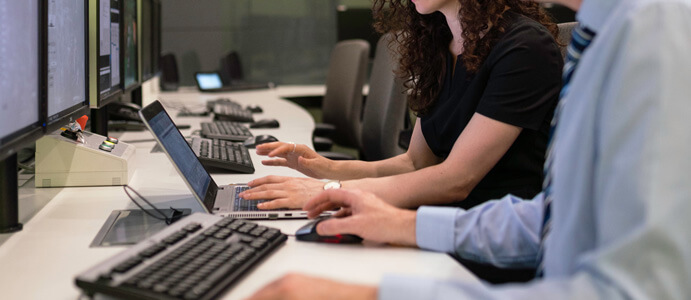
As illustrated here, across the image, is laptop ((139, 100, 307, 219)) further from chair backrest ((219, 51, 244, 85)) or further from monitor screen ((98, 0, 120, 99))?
chair backrest ((219, 51, 244, 85))

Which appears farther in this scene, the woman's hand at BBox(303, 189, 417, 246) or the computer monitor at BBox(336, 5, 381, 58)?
the computer monitor at BBox(336, 5, 381, 58)

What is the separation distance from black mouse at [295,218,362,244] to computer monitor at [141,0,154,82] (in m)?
1.93

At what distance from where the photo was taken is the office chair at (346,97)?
10.4ft

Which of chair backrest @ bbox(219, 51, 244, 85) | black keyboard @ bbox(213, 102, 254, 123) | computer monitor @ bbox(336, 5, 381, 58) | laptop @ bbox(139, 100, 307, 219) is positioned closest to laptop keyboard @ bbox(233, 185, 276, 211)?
laptop @ bbox(139, 100, 307, 219)

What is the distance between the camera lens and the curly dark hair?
4.60 feet

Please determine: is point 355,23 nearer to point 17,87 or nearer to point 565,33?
point 565,33

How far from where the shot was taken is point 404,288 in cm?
67

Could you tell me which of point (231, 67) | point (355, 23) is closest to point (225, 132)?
point (355, 23)

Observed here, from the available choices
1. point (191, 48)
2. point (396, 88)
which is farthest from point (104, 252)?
point (191, 48)

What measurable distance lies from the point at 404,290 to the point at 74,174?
41.1 inches

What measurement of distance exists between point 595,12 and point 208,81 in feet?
12.3

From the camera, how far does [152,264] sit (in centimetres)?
81

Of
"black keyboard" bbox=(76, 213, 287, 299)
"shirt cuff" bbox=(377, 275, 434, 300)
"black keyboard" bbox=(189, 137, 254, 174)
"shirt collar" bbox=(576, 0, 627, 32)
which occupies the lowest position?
"black keyboard" bbox=(189, 137, 254, 174)

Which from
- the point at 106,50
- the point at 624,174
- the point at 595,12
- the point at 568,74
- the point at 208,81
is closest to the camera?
the point at 624,174
